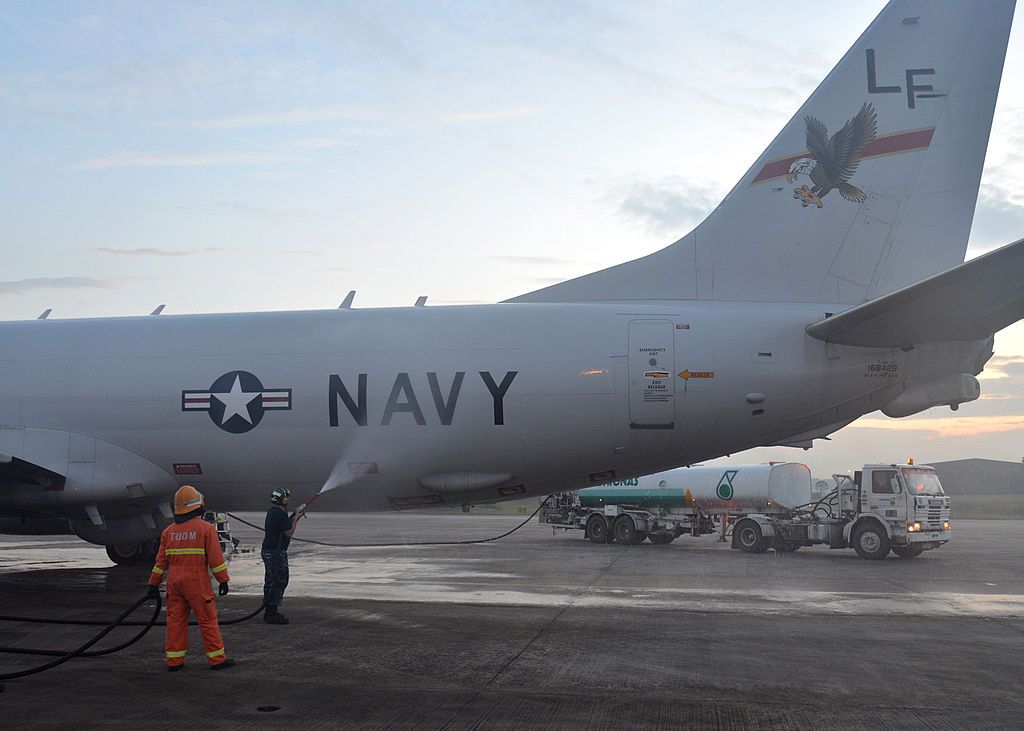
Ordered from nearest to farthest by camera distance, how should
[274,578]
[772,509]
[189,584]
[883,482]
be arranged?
[189,584], [274,578], [883,482], [772,509]

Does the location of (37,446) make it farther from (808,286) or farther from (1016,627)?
(1016,627)

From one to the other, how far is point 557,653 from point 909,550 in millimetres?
18307

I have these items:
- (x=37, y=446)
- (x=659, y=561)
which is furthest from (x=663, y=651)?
(x=659, y=561)

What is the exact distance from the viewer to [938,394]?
12898 mm

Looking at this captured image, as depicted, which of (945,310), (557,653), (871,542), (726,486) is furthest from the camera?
(726,486)

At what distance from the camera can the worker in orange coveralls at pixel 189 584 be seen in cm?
951

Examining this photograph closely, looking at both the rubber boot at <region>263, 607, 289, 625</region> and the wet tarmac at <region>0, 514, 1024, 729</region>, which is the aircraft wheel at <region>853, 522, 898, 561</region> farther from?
the rubber boot at <region>263, 607, 289, 625</region>

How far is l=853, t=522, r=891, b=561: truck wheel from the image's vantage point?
24781 millimetres

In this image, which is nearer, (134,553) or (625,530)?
(134,553)

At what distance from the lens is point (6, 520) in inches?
712

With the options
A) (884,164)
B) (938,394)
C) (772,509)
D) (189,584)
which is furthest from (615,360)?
(772,509)

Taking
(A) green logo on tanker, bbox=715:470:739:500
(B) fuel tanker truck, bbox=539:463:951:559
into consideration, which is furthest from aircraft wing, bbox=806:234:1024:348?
(A) green logo on tanker, bbox=715:470:739:500

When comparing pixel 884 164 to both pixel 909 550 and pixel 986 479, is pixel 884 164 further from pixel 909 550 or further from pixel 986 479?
pixel 986 479

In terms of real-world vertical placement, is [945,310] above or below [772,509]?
above
